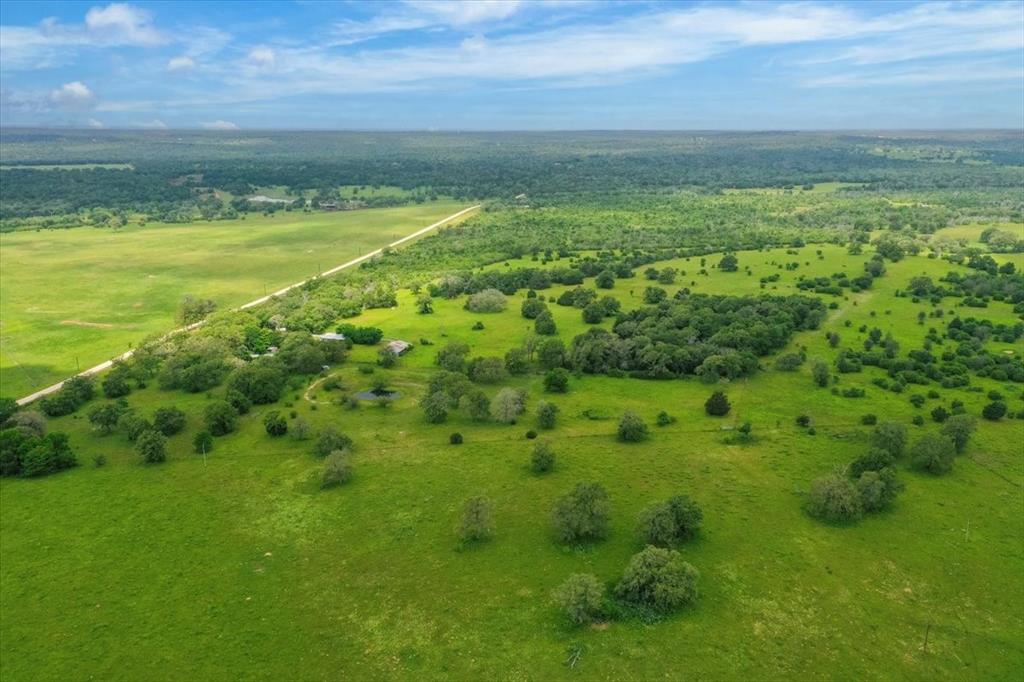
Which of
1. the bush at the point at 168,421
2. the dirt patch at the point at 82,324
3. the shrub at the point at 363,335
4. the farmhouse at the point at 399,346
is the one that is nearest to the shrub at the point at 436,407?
the farmhouse at the point at 399,346

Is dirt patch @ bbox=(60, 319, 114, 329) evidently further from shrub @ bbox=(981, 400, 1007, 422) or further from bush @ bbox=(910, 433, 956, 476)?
shrub @ bbox=(981, 400, 1007, 422)

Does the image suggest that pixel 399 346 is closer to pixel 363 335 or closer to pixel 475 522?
pixel 363 335

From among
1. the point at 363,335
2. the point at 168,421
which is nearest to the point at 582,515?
the point at 168,421

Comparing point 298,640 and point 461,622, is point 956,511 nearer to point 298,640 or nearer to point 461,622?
point 461,622

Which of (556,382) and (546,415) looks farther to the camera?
(556,382)

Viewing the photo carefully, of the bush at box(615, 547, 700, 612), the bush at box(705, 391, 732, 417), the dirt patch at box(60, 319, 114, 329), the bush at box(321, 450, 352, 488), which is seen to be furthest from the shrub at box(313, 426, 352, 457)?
the dirt patch at box(60, 319, 114, 329)

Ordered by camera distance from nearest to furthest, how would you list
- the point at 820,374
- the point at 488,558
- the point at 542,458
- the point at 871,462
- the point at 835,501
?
1. the point at 488,558
2. the point at 835,501
3. the point at 871,462
4. the point at 542,458
5. the point at 820,374

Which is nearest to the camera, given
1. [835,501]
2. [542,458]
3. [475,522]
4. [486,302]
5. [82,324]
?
[475,522]

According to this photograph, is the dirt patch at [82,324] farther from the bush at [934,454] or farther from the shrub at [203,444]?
the bush at [934,454]

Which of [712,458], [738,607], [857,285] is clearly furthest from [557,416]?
[857,285]
